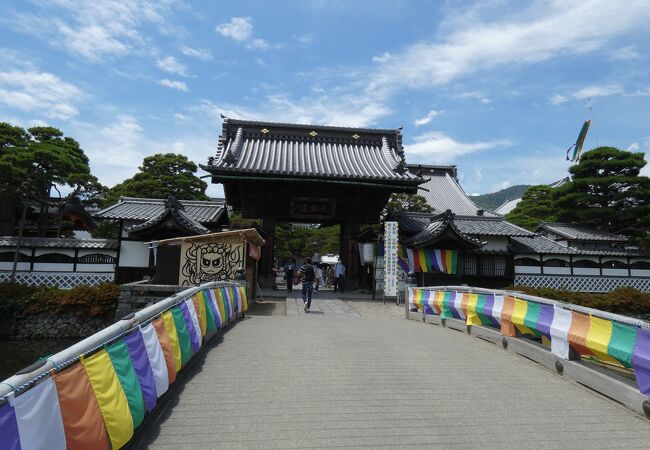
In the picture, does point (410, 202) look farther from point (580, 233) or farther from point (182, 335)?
point (182, 335)

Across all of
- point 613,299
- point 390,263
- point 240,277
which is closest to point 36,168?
point 240,277

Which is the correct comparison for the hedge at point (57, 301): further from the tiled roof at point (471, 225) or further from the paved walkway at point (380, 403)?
the tiled roof at point (471, 225)

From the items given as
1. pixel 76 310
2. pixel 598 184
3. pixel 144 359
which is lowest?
pixel 76 310

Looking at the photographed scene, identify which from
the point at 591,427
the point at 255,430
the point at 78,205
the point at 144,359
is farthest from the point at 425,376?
the point at 78,205

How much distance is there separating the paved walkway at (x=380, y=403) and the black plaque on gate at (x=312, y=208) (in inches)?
502

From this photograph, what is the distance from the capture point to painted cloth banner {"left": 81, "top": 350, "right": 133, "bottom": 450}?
3.19 meters

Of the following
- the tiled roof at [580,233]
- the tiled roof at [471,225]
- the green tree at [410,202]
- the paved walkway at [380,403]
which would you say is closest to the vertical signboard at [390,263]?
the tiled roof at [471,225]

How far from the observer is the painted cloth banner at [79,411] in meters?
2.76

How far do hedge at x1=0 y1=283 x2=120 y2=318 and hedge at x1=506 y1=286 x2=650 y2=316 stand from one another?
52.4ft

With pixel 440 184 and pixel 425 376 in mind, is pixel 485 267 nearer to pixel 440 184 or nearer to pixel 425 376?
pixel 425 376

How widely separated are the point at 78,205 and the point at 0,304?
9.32 m

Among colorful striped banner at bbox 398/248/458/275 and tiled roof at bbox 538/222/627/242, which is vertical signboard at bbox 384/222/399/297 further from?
tiled roof at bbox 538/222/627/242

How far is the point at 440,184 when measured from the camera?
3959cm

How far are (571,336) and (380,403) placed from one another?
122 inches
